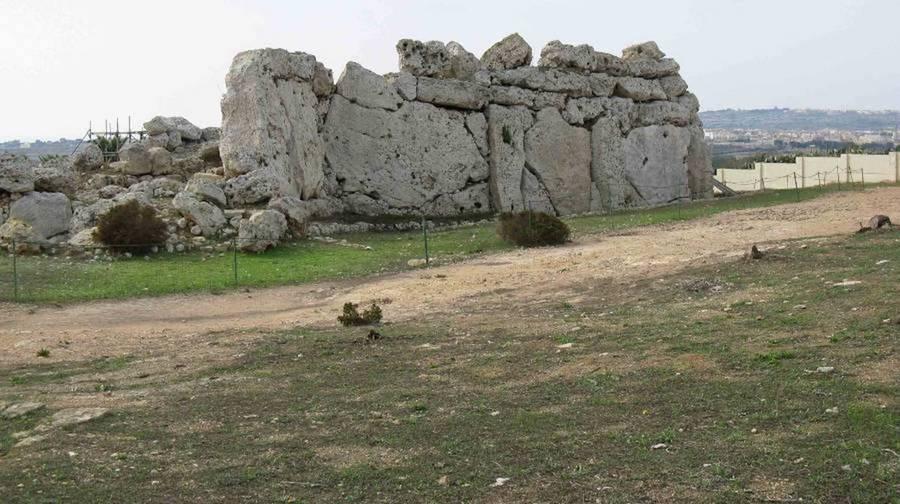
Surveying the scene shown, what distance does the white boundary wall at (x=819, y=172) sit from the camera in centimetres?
4969

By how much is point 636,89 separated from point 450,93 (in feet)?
29.0

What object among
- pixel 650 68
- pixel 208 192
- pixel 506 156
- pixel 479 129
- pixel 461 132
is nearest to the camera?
pixel 208 192

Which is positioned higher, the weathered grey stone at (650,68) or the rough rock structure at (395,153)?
the weathered grey stone at (650,68)

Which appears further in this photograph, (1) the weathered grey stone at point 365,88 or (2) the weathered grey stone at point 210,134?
(2) the weathered grey stone at point 210,134

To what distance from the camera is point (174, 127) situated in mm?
35500

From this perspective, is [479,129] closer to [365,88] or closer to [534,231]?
[365,88]

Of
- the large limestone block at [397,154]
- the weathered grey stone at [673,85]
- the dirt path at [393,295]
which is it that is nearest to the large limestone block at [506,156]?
the large limestone block at [397,154]

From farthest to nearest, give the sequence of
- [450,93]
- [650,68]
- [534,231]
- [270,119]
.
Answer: [650,68], [450,93], [270,119], [534,231]

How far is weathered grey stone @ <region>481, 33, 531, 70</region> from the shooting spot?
119 ft

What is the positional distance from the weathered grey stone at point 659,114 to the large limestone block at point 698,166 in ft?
4.43

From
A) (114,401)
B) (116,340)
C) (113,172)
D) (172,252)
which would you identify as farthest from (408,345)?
(113,172)

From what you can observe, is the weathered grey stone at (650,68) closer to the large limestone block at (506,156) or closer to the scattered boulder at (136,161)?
the large limestone block at (506,156)

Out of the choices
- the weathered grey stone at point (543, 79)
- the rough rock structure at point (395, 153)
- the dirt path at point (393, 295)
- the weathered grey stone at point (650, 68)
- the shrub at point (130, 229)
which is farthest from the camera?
the weathered grey stone at point (650, 68)

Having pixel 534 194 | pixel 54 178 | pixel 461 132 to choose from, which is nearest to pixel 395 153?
pixel 461 132
